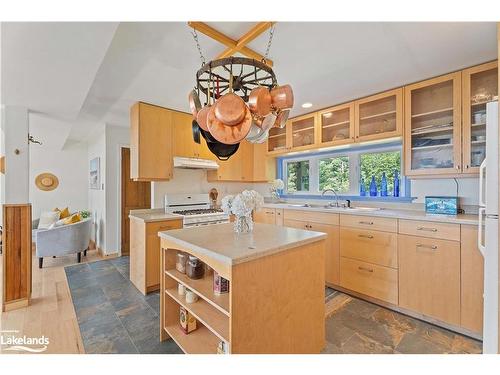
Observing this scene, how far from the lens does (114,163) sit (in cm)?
402

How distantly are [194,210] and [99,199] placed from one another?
228 centimetres

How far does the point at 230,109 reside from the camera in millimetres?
1192

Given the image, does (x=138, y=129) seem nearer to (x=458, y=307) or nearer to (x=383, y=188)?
(x=383, y=188)

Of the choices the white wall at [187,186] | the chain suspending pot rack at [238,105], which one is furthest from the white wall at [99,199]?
the chain suspending pot rack at [238,105]

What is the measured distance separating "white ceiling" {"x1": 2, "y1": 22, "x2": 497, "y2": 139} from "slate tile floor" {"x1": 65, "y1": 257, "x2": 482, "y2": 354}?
198 centimetres

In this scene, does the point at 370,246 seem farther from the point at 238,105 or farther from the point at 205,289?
the point at 238,105

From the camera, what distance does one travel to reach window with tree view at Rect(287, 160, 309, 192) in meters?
3.72

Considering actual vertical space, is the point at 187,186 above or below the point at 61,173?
below

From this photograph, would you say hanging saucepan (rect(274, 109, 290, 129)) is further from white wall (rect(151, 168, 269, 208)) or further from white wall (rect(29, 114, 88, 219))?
white wall (rect(29, 114, 88, 219))

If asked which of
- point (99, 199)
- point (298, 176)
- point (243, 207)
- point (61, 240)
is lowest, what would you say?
point (61, 240)

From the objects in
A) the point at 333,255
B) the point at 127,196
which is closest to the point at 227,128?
the point at 333,255

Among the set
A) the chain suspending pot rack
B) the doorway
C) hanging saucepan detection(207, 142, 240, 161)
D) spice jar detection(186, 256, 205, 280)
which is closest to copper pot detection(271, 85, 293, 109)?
the chain suspending pot rack

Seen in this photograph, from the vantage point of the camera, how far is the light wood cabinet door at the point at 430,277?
74.0 inches
